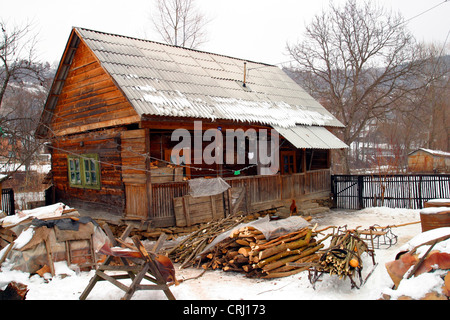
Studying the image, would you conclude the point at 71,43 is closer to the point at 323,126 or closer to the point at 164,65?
the point at 164,65

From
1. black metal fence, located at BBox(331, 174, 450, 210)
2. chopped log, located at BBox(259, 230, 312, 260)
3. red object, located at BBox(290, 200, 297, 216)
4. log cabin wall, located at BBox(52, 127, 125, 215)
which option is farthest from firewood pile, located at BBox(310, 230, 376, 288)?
black metal fence, located at BBox(331, 174, 450, 210)

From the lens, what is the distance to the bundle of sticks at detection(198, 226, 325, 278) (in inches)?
271

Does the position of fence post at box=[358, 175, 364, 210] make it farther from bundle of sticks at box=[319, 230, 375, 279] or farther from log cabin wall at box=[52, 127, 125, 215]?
log cabin wall at box=[52, 127, 125, 215]

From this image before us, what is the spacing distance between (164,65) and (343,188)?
10.6 metres

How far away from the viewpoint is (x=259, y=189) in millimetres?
13250

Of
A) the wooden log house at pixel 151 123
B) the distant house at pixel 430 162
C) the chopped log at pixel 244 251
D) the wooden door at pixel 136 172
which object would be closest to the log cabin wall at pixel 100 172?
the wooden log house at pixel 151 123

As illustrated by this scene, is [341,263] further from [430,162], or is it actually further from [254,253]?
[430,162]

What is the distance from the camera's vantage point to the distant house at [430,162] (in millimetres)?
30047

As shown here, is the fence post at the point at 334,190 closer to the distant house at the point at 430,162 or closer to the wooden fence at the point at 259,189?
the wooden fence at the point at 259,189

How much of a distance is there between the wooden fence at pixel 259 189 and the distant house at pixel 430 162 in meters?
18.1

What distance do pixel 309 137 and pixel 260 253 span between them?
25.8ft

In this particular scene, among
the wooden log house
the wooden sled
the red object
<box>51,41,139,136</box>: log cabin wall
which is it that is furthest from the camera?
the red object

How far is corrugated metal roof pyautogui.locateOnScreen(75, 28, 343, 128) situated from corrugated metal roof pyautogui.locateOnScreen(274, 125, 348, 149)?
1.12ft
